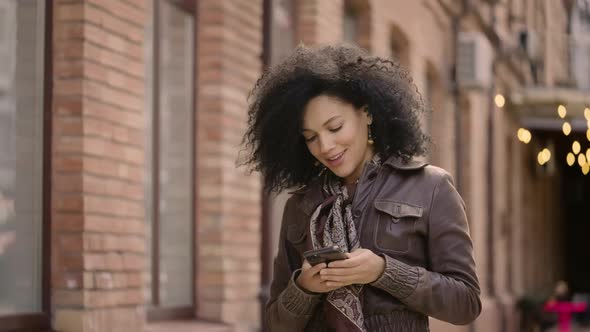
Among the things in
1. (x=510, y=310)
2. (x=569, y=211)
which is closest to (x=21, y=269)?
(x=510, y=310)

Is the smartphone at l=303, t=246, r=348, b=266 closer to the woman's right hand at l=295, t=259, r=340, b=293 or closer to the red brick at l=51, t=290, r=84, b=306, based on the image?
the woman's right hand at l=295, t=259, r=340, b=293

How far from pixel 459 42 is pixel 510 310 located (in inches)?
222

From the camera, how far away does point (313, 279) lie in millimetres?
3334

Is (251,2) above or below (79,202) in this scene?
above

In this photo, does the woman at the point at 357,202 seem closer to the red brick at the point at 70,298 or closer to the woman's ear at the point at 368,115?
the woman's ear at the point at 368,115

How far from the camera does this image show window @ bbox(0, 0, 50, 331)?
5.37m

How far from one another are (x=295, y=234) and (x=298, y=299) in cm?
23

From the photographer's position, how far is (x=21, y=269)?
5516mm

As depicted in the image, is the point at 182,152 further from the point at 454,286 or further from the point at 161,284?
the point at 454,286

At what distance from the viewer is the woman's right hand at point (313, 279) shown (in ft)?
10.8

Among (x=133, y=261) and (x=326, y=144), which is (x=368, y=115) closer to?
(x=326, y=144)

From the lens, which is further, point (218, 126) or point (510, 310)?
point (510, 310)

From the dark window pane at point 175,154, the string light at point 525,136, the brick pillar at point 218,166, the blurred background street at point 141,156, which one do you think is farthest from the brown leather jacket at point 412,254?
the string light at point 525,136

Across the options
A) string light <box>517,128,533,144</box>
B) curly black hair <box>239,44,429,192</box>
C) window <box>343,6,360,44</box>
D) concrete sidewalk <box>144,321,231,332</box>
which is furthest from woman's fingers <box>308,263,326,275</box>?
string light <box>517,128,533,144</box>
